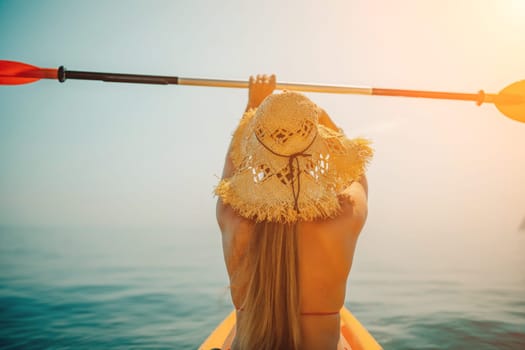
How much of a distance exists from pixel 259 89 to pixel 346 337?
189cm

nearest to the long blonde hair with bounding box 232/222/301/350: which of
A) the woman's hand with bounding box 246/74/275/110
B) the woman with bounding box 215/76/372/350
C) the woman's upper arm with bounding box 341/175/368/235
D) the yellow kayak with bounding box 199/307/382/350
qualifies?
the woman with bounding box 215/76/372/350

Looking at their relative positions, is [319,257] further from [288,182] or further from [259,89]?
[259,89]

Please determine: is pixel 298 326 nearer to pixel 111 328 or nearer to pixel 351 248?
pixel 351 248

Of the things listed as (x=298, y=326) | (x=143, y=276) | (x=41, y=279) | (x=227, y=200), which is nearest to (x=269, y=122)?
(x=227, y=200)

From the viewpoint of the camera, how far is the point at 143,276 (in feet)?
27.9

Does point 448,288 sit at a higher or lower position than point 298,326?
→ lower

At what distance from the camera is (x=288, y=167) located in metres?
1.51

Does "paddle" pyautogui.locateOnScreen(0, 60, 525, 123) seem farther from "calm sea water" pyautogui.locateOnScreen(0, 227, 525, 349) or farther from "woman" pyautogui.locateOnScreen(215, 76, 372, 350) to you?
"calm sea water" pyautogui.locateOnScreen(0, 227, 525, 349)

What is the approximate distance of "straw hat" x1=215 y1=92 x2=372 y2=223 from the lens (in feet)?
4.73

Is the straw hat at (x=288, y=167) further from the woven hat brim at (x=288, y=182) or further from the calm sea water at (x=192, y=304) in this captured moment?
the calm sea water at (x=192, y=304)

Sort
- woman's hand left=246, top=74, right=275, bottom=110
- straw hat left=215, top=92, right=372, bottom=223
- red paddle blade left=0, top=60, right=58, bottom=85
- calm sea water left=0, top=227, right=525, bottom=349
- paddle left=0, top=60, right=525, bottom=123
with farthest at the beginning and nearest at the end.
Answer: calm sea water left=0, top=227, right=525, bottom=349 < red paddle blade left=0, top=60, right=58, bottom=85 < paddle left=0, top=60, right=525, bottom=123 < woman's hand left=246, top=74, right=275, bottom=110 < straw hat left=215, top=92, right=372, bottom=223

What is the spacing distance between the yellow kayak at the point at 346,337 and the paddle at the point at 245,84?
5.69 feet

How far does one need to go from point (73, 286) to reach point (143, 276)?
142cm

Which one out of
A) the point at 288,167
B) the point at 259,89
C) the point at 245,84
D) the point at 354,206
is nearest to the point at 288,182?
the point at 288,167
